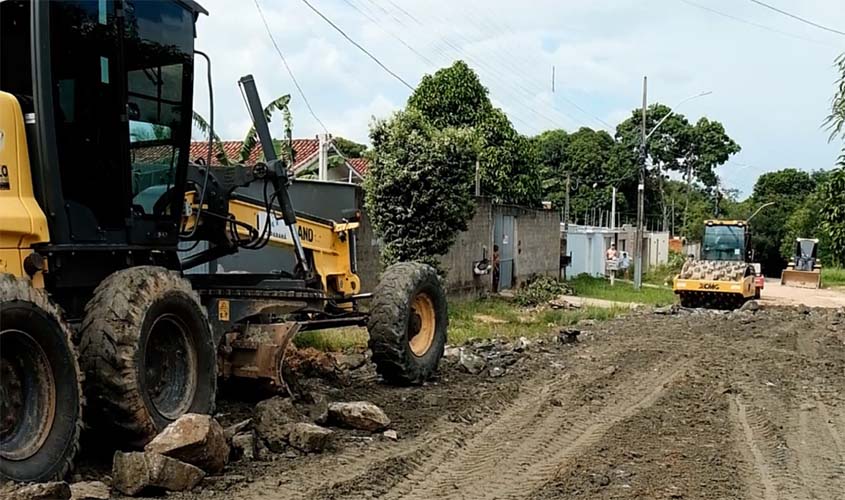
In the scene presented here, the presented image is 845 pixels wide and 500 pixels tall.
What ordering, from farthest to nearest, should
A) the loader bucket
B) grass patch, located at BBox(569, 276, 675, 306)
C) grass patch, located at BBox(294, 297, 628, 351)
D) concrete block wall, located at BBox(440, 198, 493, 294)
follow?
the loader bucket → grass patch, located at BBox(569, 276, 675, 306) → concrete block wall, located at BBox(440, 198, 493, 294) → grass patch, located at BBox(294, 297, 628, 351)

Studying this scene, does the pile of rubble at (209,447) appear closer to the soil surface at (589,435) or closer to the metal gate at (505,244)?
the soil surface at (589,435)

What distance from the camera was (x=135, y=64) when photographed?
6.39 meters

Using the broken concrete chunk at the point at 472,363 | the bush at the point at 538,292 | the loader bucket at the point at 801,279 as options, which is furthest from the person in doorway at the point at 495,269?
the loader bucket at the point at 801,279

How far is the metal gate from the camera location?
77.8 ft

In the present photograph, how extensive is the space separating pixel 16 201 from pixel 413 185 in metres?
11.8

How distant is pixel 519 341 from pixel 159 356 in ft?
26.0

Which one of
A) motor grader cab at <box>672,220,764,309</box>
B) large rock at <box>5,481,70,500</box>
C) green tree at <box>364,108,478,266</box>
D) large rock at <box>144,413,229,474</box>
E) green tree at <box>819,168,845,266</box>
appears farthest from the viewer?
motor grader cab at <box>672,220,764,309</box>

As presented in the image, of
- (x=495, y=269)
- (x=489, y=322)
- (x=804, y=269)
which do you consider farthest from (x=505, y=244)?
(x=804, y=269)

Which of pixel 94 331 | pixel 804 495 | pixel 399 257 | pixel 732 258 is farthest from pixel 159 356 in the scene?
pixel 732 258

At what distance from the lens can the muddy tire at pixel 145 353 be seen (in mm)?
5660

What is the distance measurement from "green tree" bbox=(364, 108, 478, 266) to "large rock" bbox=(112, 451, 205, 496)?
11844 mm

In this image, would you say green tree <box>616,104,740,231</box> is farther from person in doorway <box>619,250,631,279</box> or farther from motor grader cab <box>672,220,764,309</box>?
motor grader cab <box>672,220,764,309</box>

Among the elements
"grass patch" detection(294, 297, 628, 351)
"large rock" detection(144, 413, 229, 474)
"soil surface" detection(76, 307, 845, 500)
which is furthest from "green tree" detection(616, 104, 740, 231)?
"large rock" detection(144, 413, 229, 474)

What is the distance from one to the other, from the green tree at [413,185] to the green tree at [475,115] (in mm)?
12623
